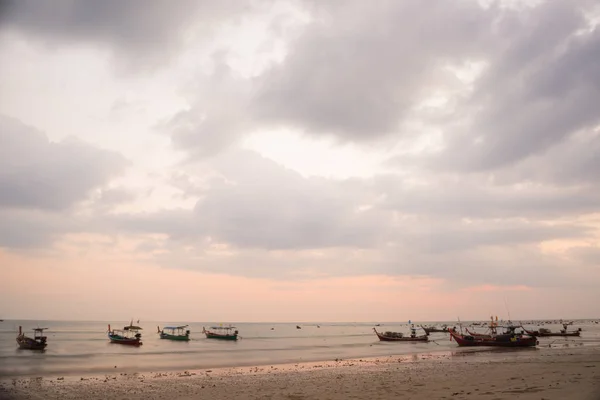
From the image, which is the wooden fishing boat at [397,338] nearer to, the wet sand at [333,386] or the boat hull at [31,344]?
the wet sand at [333,386]

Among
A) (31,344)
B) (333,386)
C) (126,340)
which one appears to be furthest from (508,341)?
(31,344)

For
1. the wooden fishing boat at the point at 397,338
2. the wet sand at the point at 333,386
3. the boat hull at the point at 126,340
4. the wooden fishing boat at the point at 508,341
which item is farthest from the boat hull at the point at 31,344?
the wooden fishing boat at the point at 508,341

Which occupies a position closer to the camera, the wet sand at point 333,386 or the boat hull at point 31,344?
the wet sand at point 333,386

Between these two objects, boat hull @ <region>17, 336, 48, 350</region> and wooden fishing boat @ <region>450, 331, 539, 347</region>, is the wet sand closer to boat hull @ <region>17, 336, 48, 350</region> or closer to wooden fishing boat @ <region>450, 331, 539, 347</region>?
wooden fishing boat @ <region>450, 331, 539, 347</region>

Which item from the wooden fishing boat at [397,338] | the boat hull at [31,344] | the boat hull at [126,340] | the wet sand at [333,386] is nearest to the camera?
the wet sand at [333,386]

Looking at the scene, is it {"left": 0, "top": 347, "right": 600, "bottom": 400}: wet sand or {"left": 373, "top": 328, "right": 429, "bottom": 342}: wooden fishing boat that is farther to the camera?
{"left": 373, "top": 328, "right": 429, "bottom": 342}: wooden fishing boat

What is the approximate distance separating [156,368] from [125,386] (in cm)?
1295

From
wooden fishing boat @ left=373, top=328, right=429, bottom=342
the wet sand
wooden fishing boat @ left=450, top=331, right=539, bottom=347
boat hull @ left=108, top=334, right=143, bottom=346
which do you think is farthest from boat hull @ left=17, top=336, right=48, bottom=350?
wooden fishing boat @ left=450, top=331, right=539, bottom=347

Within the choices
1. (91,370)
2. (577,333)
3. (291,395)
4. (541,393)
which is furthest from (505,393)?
(577,333)

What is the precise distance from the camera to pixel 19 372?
114 ft

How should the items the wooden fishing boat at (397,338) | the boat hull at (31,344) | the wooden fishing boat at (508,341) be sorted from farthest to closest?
the wooden fishing boat at (397,338), the boat hull at (31,344), the wooden fishing boat at (508,341)

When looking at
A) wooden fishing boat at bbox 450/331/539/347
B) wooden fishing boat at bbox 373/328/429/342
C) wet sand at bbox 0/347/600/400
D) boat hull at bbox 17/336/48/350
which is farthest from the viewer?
wooden fishing boat at bbox 373/328/429/342

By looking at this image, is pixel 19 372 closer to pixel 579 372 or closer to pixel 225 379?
pixel 225 379

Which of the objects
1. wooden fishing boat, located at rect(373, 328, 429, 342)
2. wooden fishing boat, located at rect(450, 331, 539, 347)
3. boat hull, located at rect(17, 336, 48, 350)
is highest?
boat hull, located at rect(17, 336, 48, 350)
